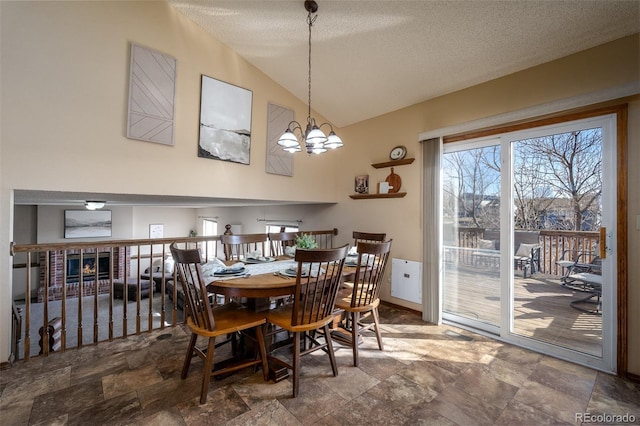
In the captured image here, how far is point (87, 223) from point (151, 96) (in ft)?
21.0

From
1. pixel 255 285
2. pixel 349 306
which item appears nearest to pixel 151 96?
pixel 255 285

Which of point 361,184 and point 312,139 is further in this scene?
point 361,184

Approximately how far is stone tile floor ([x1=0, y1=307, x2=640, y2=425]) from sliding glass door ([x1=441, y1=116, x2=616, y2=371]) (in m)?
0.37

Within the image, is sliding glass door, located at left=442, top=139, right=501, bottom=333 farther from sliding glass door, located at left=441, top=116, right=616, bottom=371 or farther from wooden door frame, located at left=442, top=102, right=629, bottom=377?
wooden door frame, located at left=442, top=102, right=629, bottom=377

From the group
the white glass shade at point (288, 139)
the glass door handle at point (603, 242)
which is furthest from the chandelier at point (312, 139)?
the glass door handle at point (603, 242)

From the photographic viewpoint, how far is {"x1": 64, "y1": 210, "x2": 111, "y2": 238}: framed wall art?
6960 mm

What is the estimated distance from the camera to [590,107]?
2359 mm

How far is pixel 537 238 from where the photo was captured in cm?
274

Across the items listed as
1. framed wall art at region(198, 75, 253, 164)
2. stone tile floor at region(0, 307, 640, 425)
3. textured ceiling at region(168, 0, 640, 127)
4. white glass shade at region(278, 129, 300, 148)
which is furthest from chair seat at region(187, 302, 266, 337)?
textured ceiling at region(168, 0, 640, 127)

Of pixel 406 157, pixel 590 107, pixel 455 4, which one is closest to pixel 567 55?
pixel 590 107

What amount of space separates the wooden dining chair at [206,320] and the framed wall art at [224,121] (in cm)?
166

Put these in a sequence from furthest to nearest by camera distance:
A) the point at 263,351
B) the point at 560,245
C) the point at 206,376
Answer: the point at 560,245 → the point at 263,351 → the point at 206,376

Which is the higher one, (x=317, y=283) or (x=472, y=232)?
(x=472, y=232)

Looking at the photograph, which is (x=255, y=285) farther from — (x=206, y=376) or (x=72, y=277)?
(x=72, y=277)
